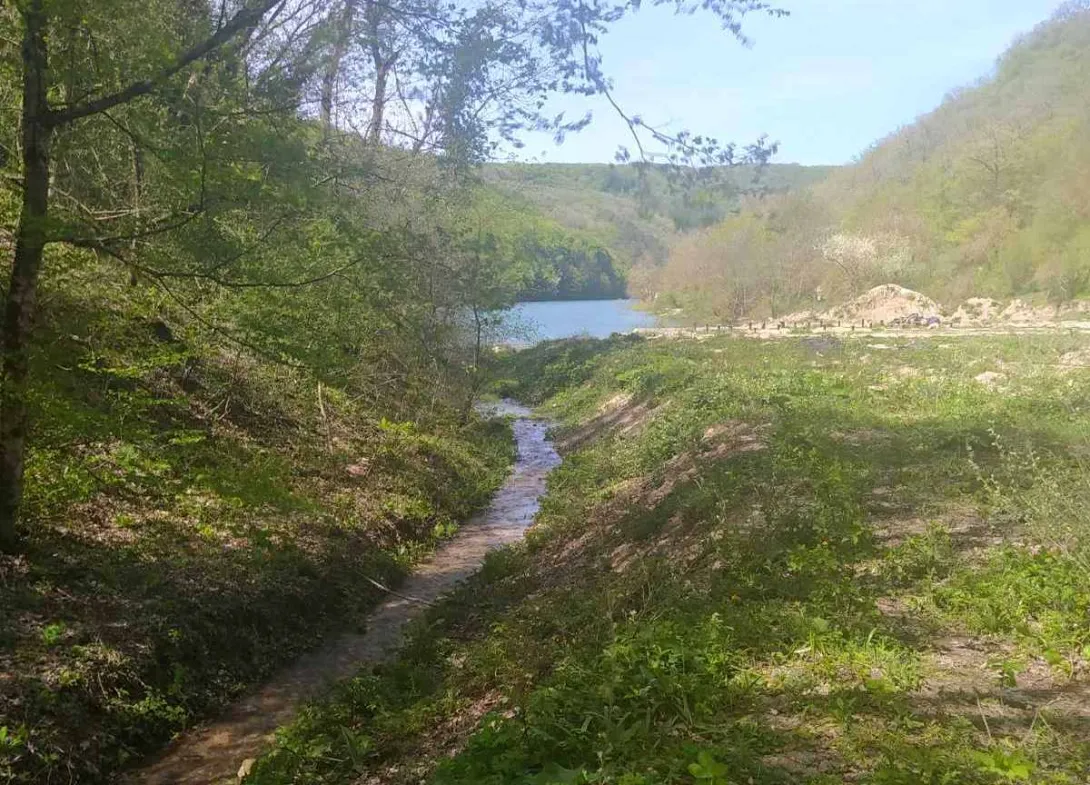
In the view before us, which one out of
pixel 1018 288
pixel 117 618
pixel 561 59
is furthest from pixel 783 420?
pixel 1018 288

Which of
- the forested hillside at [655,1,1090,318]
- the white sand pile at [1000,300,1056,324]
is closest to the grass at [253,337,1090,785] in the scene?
the white sand pile at [1000,300,1056,324]

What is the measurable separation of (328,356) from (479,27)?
176 inches

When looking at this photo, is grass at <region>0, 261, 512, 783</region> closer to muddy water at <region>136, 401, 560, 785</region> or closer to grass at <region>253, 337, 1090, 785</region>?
muddy water at <region>136, 401, 560, 785</region>

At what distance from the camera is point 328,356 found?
374 inches

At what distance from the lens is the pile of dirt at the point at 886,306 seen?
49.2 meters

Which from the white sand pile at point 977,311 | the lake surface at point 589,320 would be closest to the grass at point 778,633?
the white sand pile at point 977,311

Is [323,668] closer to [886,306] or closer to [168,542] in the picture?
[168,542]

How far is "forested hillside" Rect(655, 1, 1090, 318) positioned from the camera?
4853cm

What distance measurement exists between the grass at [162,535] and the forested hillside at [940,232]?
1757 inches

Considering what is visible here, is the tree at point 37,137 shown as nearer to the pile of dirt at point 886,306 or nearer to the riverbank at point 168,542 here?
the riverbank at point 168,542

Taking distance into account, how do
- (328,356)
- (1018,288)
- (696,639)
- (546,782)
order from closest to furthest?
1. (546,782)
2. (696,639)
3. (328,356)
4. (1018,288)

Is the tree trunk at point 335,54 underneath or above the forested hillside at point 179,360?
above

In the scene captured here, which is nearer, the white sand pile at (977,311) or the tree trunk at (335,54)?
the tree trunk at (335,54)

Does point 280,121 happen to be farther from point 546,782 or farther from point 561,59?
point 546,782
